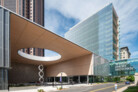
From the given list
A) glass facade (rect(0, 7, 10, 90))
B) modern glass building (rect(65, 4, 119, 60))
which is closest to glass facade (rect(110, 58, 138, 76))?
modern glass building (rect(65, 4, 119, 60))

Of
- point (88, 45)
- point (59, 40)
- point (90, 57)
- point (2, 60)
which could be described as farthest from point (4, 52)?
point (88, 45)

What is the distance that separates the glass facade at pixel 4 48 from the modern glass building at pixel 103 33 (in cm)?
5780

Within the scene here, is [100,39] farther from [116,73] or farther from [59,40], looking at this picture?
[59,40]

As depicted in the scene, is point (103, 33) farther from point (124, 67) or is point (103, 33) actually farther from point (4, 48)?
point (4, 48)

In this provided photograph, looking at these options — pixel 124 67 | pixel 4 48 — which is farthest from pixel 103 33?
pixel 4 48

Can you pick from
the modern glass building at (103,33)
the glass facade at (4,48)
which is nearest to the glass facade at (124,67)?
the modern glass building at (103,33)

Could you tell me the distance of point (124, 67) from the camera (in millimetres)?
52531

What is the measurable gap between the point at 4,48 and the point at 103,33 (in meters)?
63.5

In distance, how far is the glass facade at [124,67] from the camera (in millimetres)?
49581

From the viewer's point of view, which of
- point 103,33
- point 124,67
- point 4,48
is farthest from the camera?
point 103,33

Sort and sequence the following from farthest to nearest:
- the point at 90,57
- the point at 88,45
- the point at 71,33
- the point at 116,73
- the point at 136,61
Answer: the point at 71,33, the point at 88,45, the point at 116,73, the point at 136,61, the point at 90,57

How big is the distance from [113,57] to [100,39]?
14435 millimetres

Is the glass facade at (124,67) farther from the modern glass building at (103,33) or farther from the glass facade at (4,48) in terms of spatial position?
the glass facade at (4,48)

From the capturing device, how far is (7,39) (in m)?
16.2
